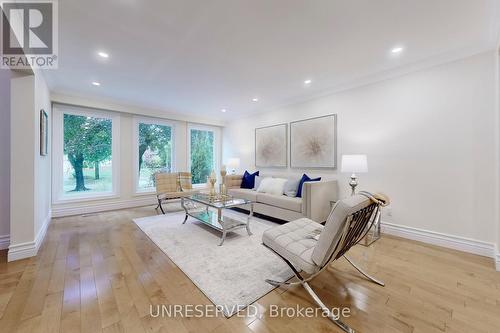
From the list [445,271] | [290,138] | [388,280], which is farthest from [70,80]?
[445,271]

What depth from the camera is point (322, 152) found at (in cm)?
403

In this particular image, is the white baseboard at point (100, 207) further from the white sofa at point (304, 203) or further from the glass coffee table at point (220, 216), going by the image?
the white sofa at point (304, 203)

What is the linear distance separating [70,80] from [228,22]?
3290 mm

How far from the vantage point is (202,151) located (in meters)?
6.46

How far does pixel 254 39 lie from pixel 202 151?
4524mm

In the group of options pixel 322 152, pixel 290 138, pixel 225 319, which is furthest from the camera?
pixel 290 138

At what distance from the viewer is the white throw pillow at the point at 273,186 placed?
4.16m

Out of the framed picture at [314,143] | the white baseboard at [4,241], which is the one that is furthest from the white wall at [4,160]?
the framed picture at [314,143]

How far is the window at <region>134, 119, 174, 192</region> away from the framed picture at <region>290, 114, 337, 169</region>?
136 inches

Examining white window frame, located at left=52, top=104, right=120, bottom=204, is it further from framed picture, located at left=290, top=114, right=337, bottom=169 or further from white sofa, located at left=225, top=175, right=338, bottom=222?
framed picture, located at left=290, top=114, right=337, bottom=169

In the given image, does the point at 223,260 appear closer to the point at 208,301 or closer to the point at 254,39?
the point at 208,301

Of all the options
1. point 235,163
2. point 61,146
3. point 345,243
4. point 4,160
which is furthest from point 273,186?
point 61,146

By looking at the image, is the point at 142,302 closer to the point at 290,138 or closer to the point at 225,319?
the point at 225,319

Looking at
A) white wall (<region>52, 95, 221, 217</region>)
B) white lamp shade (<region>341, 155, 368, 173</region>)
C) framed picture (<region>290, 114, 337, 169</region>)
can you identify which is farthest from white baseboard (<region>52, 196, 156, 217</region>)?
white lamp shade (<region>341, 155, 368, 173</region>)
